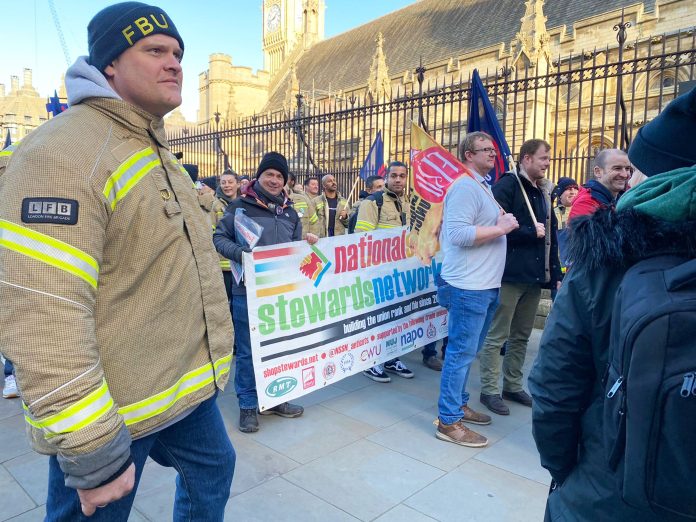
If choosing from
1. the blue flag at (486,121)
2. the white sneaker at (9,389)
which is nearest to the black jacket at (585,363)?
the blue flag at (486,121)

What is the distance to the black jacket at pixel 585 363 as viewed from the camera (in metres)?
1.26

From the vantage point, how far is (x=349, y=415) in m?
4.17

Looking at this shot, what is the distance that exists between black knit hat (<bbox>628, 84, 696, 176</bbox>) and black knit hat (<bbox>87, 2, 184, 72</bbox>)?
4.79 feet

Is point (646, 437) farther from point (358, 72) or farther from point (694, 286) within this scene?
point (358, 72)

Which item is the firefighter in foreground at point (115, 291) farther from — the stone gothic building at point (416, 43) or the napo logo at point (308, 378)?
the stone gothic building at point (416, 43)

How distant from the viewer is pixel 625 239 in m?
1.25

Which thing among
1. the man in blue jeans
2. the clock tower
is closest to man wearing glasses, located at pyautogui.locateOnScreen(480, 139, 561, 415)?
the man in blue jeans

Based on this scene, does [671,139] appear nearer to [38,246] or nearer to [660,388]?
[660,388]

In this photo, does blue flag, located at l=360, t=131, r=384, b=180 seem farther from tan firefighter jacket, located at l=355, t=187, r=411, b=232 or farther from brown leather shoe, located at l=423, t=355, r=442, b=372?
brown leather shoe, located at l=423, t=355, r=442, b=372

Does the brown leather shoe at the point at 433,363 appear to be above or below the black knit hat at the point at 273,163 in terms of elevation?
below

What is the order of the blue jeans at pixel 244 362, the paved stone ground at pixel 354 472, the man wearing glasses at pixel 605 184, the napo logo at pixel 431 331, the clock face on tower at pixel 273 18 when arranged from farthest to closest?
the clock face on tower at pixel 273 18 → the napo logo at pixel 431 331 → the blue jeans at pixel 244 362 → the man wearing glasses at pixel 605 184 → the paved stone ground at pixel 354 472

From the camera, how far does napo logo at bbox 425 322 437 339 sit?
5387 mm

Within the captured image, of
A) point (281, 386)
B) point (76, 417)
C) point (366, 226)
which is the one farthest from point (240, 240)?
point (76, 417)

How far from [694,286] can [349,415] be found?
3.42 metres
